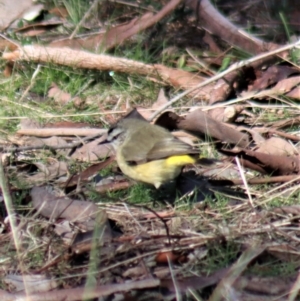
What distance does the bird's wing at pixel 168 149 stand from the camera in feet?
15.3

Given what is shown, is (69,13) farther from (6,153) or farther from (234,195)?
(234,195)

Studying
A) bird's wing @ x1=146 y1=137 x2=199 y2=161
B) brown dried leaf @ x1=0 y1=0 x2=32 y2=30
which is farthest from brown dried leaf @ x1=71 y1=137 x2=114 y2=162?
brown dried leaf @ x1=0 y1=0 x2=32 y2=30

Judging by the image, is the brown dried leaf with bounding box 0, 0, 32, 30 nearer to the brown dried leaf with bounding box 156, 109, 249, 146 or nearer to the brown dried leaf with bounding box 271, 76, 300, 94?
the brown dried leaf with bounding box 156, 109, 249, 146

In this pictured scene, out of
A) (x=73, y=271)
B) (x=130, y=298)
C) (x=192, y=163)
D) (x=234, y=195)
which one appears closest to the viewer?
(x=130, y=298)

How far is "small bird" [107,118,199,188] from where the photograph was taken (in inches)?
187

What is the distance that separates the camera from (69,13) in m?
7.20

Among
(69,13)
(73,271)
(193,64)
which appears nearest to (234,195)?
(73,271)

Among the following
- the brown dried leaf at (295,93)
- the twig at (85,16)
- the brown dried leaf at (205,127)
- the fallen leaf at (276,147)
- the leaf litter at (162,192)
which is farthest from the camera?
the twig at (85,16)

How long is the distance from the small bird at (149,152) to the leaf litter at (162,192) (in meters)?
0.12

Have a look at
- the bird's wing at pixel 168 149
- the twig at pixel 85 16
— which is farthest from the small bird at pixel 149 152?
the twig at pixel 85 16

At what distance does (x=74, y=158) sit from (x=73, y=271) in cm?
165

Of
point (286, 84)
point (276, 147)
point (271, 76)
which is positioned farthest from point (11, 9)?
point (276, 147)

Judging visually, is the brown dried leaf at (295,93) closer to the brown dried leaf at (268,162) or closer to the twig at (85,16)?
the brown dried leaf at (268,162)

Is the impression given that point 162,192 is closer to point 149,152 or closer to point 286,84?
point 149,152
